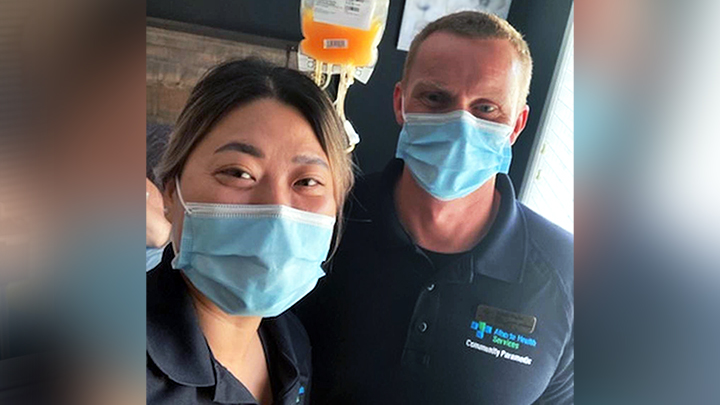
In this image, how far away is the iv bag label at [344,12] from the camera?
26.4 inches

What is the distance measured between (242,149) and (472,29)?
31 centimetres

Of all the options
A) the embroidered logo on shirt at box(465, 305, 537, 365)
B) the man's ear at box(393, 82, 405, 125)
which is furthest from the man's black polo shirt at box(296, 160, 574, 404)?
the man's ear at box(393, 82, 405, 125)

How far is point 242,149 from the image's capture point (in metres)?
0.62

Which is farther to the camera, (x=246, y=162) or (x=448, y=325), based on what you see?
(x=448, y=325)

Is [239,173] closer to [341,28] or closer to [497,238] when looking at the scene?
[341,28]

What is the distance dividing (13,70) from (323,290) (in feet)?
1.47

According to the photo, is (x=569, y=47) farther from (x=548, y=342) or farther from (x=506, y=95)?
(x=548, y=342)

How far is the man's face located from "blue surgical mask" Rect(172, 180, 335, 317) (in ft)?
0.71

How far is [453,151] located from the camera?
713 millimetres

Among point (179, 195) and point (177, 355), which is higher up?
point (179, 195)

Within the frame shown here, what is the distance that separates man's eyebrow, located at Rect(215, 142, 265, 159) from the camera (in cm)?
62

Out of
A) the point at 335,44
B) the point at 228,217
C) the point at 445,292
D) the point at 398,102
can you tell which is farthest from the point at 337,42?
the point at 445,292

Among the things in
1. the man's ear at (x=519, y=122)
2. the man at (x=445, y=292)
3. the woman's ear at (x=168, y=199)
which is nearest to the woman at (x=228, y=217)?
the woman's ear at (x=168, y=199)

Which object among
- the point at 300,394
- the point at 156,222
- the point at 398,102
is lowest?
the point at 300,394
